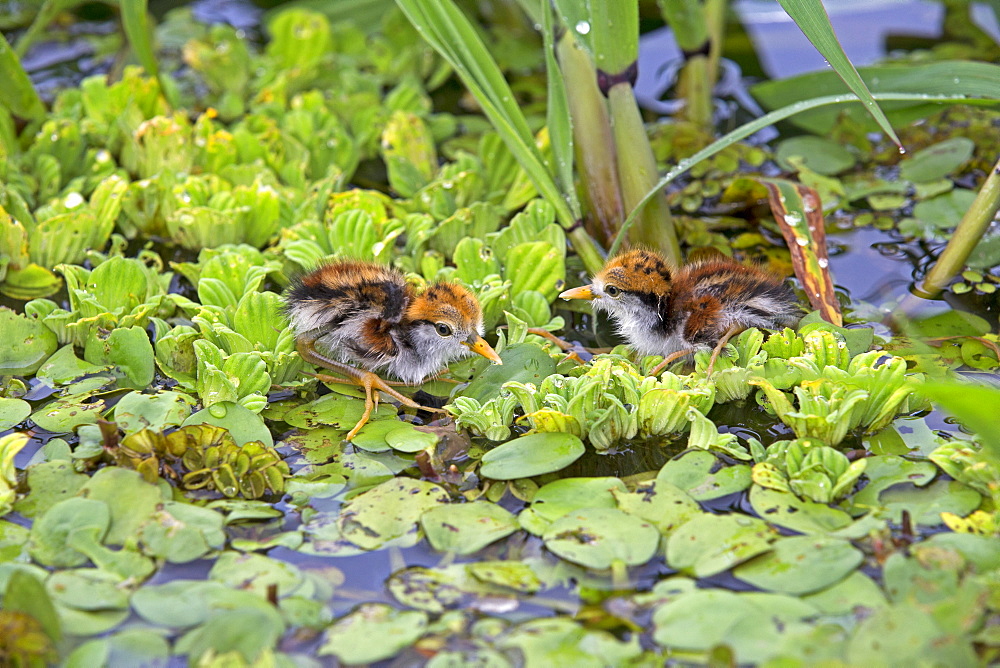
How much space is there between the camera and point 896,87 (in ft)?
13.8

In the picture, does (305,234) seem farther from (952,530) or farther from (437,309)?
(952,530)

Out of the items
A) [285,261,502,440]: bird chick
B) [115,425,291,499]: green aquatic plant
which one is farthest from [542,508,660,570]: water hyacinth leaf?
[115,425,291,499]: green aquatic plant

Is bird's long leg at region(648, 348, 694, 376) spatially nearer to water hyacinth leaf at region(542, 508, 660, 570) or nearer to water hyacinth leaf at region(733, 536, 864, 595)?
water hyacinth leaf at region(542, 508, 660, 570)

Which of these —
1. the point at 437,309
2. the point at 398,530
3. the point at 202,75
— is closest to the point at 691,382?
the point at 437,309

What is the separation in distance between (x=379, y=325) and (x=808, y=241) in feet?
5.66

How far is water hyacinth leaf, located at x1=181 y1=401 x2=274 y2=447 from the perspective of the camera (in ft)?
10.0

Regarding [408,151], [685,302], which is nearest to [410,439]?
[685,302]

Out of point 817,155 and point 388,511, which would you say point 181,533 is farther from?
point 817,155

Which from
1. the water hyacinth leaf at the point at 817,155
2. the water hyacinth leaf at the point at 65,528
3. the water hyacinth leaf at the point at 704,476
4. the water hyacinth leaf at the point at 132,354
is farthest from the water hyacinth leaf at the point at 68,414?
the water hyacinth leaf at the point at 817,155

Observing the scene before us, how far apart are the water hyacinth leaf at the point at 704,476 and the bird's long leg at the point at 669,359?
1.55 ft

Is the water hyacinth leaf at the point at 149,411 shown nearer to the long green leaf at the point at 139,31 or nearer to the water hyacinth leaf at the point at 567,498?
the water hyacinth leaf at the point at 567,498

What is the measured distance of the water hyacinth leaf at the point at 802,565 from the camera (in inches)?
97.2

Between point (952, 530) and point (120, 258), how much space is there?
121 inches

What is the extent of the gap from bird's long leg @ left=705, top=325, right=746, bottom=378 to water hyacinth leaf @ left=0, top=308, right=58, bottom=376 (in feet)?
8.07
